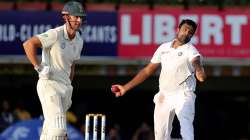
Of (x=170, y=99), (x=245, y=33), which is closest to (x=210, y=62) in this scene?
(x=245, y=33)

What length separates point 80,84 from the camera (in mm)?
18109

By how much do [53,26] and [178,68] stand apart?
6.38m

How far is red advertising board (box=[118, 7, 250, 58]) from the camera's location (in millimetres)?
15531

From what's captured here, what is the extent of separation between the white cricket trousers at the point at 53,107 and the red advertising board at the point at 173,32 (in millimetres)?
6016

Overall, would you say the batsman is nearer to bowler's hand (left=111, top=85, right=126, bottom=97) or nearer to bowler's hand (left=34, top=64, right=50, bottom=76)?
bowler's hand (left=34, top=64, right=50, bottom=76)

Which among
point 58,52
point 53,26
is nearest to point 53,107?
point 58,52

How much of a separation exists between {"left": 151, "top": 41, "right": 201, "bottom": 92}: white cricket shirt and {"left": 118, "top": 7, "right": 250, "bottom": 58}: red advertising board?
6.01 m

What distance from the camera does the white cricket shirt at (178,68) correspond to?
9402mm

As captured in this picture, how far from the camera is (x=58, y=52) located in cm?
948

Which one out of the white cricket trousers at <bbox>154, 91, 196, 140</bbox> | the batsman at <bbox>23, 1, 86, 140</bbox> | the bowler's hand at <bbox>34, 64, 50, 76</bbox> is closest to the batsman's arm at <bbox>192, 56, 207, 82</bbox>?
the white cricket trousers at <bbox>154, 91, 196, 140</bbox>

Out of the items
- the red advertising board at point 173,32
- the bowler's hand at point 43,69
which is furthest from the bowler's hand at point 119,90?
the red advertising board at point 173,32

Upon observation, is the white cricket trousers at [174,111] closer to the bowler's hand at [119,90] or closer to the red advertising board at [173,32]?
the bowler's hand at [119,90]

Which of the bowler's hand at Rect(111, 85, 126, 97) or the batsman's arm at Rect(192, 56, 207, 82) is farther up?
the batsman's arm at Rect(192, 56, 207, 82)

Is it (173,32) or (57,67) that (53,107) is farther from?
(173,32)
